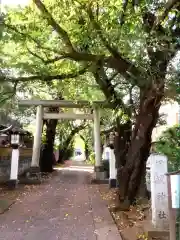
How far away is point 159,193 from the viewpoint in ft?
19.5

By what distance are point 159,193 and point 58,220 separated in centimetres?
257

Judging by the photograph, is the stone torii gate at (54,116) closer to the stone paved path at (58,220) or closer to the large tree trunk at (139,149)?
the stone paved path at (58,220)

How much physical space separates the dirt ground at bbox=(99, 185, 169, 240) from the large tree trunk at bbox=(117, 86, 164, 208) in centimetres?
38

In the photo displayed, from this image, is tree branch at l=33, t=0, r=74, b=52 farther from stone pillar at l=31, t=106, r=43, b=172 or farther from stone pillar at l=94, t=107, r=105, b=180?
stone pillar at l=31, t=106, r=43, b=172

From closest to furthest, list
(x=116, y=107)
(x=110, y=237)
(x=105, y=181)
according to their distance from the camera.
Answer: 1. (x=110, y=237)
2. (x=116, y=107)
3. (x=105, y=181)

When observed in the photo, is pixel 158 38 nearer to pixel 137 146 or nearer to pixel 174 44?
pixel 174 44

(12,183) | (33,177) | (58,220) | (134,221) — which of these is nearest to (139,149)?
(134,221)

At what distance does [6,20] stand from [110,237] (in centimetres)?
559

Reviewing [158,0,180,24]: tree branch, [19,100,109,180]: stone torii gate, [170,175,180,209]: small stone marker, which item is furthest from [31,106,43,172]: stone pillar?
[170,175,180,209]: small stone marker

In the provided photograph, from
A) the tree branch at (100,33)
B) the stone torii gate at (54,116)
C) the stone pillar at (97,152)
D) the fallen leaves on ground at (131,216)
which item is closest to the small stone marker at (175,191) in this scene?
A: the fallen leaves on ground at (131,216)

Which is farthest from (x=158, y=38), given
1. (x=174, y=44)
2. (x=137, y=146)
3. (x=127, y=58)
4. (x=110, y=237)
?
(x=110, y=237)

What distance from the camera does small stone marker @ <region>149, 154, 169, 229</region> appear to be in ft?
19.3

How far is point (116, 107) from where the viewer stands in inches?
418

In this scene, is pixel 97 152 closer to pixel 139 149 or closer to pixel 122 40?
pixel 139 149
